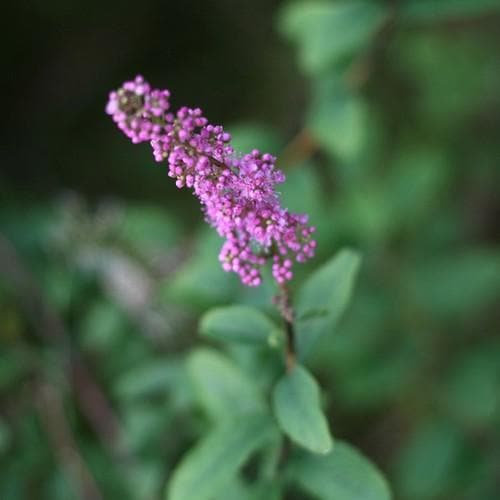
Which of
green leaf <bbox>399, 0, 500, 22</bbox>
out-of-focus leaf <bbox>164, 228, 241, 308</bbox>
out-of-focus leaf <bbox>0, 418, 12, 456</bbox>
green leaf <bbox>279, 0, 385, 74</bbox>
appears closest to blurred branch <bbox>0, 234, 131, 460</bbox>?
out-of-focus leaf <bbox>0, 418, 12, 456</bbox>

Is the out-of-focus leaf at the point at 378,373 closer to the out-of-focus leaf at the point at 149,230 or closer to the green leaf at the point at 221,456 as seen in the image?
the out-of-focus leaf at the point at 149,230

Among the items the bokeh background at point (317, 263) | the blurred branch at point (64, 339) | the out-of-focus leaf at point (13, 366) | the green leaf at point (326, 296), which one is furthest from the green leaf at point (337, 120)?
the out-of-focus leaf at point (13, 366)

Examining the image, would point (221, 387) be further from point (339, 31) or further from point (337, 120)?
point (339, 31)

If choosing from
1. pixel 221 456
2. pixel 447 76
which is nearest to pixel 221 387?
pixel 221 456

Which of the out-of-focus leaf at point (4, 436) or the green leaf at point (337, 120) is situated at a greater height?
the green leaf at point (337, 120)

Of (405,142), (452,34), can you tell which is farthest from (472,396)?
(452,34)

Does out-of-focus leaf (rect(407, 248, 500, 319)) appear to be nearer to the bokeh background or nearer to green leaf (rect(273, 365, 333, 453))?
the bokeh background

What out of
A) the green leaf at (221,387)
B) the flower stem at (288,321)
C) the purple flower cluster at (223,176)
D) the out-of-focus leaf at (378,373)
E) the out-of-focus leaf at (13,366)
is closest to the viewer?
the purple flower cluster at (223,176)
